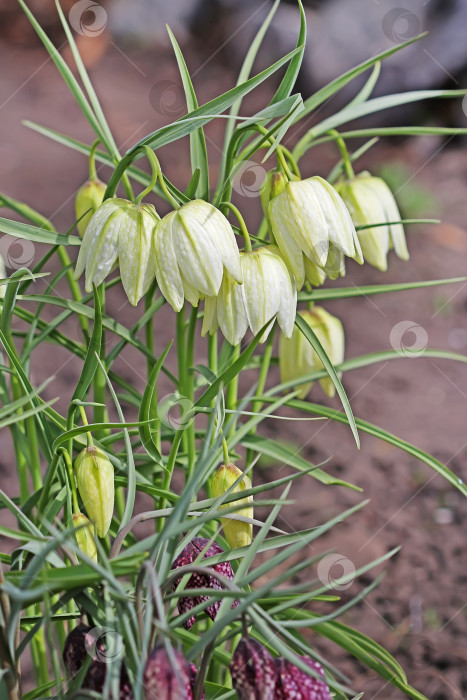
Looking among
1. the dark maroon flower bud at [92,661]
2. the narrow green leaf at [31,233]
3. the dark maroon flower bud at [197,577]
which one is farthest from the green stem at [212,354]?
the dark maroon flower bud at [92,661]

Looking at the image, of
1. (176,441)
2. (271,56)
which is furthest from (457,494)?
(271,56)

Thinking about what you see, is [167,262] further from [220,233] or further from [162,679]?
[162,679]

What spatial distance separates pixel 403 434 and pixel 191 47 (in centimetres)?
196

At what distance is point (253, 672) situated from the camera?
1.73ft

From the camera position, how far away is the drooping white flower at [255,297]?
80 centimetres

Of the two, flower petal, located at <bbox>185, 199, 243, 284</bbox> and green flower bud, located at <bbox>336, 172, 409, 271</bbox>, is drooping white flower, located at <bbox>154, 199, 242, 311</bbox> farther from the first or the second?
green flower bud, located at <bbox>336, 172, 409, 271</bbox>

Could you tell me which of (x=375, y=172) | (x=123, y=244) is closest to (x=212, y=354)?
(x=123, y=244)

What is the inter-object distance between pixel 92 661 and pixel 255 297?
0.39 meters

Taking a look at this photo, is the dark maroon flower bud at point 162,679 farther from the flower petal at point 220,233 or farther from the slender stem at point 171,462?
the flower petal at point 220,233

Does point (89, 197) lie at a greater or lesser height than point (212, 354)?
greater

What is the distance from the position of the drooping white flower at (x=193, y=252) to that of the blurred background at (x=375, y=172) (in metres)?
0.35

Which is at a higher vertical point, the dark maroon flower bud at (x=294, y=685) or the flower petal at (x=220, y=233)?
the flower petal at (x=220, y=233)

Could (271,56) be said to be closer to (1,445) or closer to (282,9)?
(282,9)

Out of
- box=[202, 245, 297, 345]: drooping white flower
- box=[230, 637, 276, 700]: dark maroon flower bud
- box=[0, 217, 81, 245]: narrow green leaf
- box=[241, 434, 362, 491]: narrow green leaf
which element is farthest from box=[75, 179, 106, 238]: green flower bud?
box=[230, 637, 276, 700]: dark maroon flower bud
